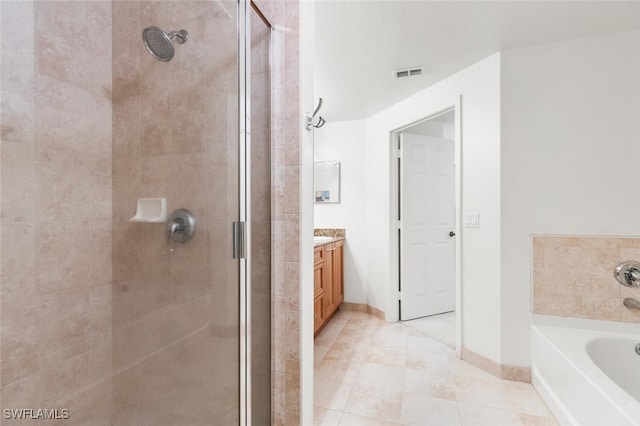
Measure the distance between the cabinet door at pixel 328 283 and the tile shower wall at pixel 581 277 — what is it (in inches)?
67.6

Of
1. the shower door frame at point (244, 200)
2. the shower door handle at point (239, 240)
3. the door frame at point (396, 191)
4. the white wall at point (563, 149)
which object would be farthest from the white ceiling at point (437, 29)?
the shower door handle at point (239, 240)

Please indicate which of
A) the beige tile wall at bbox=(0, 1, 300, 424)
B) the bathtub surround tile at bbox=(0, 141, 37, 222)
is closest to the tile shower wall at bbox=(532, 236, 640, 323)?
the beige tile wall at bbox=(0, 1, 300, 424)

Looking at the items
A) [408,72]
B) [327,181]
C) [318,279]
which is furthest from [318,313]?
[408,72]

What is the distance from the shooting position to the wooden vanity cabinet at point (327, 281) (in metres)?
2.73

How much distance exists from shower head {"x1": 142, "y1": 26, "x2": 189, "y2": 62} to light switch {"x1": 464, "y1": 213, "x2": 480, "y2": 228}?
222cm

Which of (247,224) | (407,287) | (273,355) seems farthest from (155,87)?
(407,287)

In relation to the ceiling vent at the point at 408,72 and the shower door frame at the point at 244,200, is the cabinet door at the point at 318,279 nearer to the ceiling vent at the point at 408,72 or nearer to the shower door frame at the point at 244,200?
the shower door frame at the point at 244,200

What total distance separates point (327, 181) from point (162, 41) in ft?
9.41

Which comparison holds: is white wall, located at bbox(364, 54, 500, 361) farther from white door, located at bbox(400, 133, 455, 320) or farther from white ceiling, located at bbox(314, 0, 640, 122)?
white door, located at bbox(400, 133, 455, 320)

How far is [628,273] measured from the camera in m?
1.88

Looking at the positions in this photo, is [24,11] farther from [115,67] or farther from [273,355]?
[273,355]

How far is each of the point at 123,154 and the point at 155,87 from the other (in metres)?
0.28

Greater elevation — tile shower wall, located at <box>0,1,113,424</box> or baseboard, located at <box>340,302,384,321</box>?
tile shower wall, located at <box>0,1,113,424</box>

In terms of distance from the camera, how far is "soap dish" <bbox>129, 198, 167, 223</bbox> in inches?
40.1
